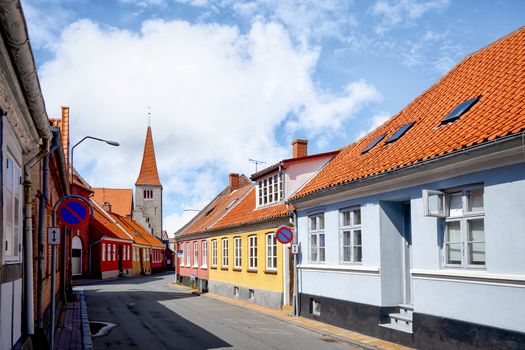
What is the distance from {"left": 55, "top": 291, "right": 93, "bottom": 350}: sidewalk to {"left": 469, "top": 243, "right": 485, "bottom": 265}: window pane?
8.04 metres

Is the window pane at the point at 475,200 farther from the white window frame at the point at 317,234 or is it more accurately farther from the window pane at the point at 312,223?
the window pane at the point at 312,223

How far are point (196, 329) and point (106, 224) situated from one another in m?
37.4

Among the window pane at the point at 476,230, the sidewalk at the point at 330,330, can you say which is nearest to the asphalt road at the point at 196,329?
the sidewalk at the point at 330,330

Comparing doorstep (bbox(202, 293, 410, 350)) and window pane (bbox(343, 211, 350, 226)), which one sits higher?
window pane (bbox(343, 211, 350, 226))

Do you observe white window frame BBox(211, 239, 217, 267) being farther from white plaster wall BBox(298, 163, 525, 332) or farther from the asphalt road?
white plaster wall BBox(298, 163, 525, 332)

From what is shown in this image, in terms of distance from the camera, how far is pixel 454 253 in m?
10.6

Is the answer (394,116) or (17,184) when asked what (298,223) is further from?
(17,184)

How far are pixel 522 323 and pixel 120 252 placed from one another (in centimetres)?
4807

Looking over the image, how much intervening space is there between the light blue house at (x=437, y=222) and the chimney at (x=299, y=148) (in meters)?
6.63

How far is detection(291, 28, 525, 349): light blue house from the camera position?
360 inches

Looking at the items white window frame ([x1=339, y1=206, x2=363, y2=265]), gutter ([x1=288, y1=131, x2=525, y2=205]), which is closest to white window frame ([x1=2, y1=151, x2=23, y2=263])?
gutter ([x1=288, y1=131, x2=525, y2=205])

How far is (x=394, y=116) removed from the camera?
1777 cm

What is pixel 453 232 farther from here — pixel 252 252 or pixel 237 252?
pixel 237 252

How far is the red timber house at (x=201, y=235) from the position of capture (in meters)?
32.2
